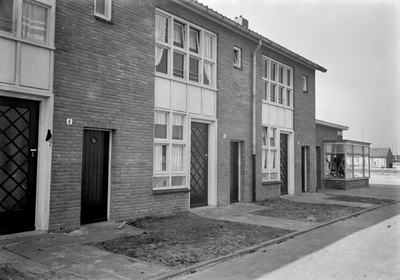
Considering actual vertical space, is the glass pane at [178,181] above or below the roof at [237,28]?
below

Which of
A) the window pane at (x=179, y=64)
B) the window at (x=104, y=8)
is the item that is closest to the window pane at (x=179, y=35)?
the window pane at (x=179, y=64)

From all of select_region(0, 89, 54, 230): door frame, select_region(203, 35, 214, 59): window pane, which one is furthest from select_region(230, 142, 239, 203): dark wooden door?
select_region(0, 89, 54, 230): door frame

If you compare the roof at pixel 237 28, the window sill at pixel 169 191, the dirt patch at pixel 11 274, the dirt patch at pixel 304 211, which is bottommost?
the dirt patch at pixel 304 211

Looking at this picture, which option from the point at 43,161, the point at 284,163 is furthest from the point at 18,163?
the point at 284,163

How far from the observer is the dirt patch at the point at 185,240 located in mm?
6163

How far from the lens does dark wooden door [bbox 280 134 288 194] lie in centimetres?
1689

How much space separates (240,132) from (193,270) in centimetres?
868

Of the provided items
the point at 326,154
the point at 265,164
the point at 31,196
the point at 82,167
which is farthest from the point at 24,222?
the point at 326,154

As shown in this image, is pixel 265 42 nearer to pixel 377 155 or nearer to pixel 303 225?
pixel 303 225

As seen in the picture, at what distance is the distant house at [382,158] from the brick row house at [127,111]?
268 ft

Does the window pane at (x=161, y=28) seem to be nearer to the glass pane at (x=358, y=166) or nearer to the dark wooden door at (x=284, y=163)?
the dark wooden door at (x=284, y=163)

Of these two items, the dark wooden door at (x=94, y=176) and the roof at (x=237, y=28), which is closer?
the dark wooden door at (x=94, y=176)

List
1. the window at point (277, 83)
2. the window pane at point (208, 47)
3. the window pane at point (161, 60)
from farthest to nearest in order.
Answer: the window at point (277, 83), the window pane at point (208, 47), the window pane at point (161, 60)

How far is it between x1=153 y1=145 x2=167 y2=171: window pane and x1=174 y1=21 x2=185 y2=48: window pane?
3256mm
